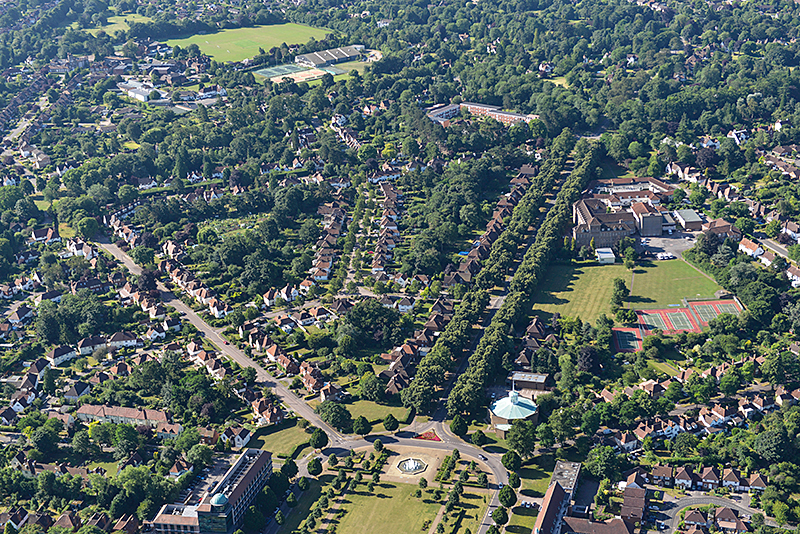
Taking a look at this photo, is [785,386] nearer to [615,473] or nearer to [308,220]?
[615,473]

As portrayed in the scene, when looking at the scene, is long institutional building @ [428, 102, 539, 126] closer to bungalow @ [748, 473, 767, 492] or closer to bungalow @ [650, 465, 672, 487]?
bungalow @ [650, 465, 672, 487]

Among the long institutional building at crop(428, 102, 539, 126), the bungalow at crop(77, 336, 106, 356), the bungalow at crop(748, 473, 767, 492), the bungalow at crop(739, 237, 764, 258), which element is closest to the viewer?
the bungalow at crop(748, 473, 767, 492)

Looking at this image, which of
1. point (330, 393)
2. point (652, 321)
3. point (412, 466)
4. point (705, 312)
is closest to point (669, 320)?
point (652, 321)

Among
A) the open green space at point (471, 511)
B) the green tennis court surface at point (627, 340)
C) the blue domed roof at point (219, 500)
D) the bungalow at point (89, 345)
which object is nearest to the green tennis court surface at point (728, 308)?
the green tennis court surface at point (627, 340)

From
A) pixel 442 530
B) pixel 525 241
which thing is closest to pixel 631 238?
pixel 525 241

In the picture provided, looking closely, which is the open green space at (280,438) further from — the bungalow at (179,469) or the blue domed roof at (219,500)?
the blue domed roof at (219,500)

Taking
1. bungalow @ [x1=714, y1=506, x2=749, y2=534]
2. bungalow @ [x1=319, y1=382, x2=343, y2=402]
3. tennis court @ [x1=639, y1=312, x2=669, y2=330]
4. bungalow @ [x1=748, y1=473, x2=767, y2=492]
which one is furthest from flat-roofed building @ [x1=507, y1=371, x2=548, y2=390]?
bungalow @ [x1=714, y1=506, x2=749, y2=534]
